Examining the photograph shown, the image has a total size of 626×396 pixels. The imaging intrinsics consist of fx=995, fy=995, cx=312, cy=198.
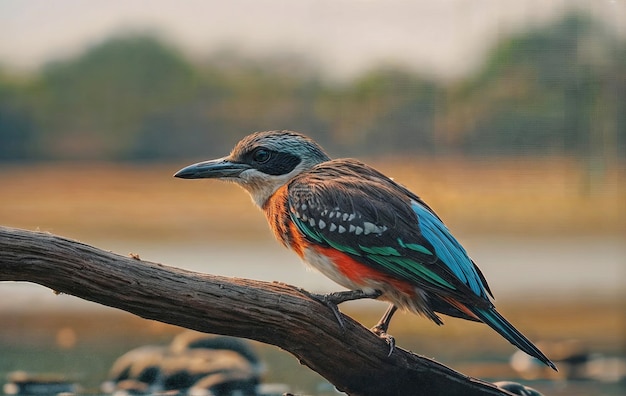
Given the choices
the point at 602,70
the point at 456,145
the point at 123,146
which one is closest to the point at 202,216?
the point at 123,146

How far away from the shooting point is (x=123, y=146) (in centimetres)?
594

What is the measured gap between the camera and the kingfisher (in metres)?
2.83

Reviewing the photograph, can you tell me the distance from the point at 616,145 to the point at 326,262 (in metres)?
4.04

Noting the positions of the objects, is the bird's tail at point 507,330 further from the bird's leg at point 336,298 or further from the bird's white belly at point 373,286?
the bird's leg at point 336,298

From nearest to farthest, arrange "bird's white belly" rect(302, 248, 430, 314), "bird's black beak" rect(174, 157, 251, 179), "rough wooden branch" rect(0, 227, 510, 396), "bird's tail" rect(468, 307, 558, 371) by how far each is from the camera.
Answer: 1. "rough wooden branch" rect(0, 227, 510, 396)
2. "bird's tail" rect(468, 307, 558, 371)
3. "bird's white belly" rect(302, 248, 430, 314)
4. "bird's black beak" rect(174, 157, 251, 179)

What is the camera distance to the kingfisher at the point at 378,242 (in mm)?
2830

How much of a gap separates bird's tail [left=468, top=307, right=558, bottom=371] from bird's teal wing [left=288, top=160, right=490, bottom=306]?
1.4 inches

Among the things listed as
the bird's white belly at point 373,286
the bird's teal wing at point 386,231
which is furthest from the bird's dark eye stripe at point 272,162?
the bird's white belly at point 373,286

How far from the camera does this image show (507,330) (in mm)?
2812

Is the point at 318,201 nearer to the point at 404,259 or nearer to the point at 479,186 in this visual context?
the point at 404,259

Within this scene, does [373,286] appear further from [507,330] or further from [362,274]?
[507,330]

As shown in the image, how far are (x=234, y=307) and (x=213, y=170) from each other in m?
0.63

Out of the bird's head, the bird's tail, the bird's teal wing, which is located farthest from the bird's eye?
the bird's tail

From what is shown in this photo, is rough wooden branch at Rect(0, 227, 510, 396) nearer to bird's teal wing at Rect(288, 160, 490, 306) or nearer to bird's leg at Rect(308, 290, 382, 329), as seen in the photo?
bird's leg at Rect(308, 290, 382, 329)
